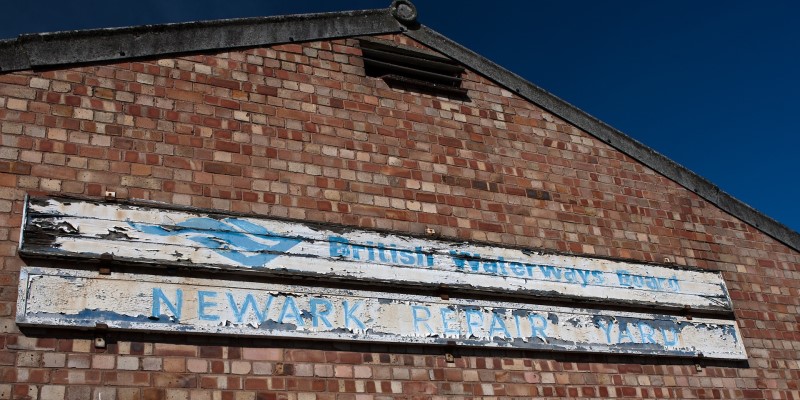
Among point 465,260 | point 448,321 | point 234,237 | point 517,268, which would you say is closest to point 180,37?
point 234,237

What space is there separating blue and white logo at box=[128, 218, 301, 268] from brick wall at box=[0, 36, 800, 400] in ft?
0.74

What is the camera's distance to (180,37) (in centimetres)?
702

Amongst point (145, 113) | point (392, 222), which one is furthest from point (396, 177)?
point (145, 113)

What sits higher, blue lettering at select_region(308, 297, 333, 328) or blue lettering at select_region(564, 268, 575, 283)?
blue lettering at select_region(564, 268, 575, 283)

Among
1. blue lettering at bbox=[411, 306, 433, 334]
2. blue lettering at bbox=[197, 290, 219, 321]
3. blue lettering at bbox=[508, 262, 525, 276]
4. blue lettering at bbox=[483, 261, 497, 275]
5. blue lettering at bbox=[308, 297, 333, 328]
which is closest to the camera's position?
blue lettering at bbox=[197, 290, 219, 321]

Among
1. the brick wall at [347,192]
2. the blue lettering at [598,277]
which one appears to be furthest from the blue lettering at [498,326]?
the blue lettering at [598,277]

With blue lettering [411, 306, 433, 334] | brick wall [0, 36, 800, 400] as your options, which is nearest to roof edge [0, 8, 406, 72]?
brick wall [0, 36, 800, 400]

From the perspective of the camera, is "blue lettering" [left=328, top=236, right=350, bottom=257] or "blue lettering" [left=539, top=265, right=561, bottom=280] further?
"blue lettering" [left=539, top=265, right=561, bottom=280]

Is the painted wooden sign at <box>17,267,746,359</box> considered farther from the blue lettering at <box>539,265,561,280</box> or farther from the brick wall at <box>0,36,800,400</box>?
the blue lettering at <box>539,265,561,280</box>

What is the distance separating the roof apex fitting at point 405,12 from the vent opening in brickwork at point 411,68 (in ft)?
0.96

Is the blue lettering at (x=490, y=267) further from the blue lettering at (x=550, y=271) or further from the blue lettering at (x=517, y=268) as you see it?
the blue lettering at (x=550, y=271)

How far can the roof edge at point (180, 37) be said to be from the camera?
6352 mm

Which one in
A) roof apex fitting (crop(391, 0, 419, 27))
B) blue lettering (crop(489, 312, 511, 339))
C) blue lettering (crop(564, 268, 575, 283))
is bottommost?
blue lettering (crop(489, 312, 511, 339))

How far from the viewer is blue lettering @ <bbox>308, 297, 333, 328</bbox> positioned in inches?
243
